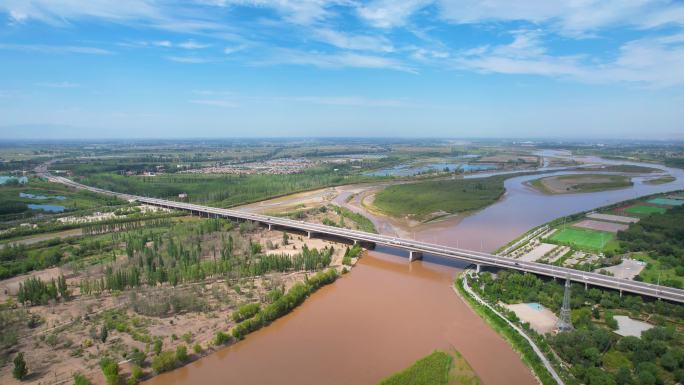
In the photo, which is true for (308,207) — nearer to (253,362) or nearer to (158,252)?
(158,252)

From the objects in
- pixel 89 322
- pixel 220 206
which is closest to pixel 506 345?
pixel 89 322

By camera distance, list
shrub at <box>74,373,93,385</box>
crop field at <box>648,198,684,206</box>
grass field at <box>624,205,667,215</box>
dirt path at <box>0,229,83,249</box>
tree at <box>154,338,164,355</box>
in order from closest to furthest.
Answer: shrub at <box>74,373,93,385</box> < tree at <box>154,338,164,355</box> < dirt path at <box>0,229,83,249</box> < grass field at <box>624,205,667,215</box> < crop field at <box>648,198,684,206</box>

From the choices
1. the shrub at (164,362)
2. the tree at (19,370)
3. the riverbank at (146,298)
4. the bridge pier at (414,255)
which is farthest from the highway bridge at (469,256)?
the tree at (19,370)

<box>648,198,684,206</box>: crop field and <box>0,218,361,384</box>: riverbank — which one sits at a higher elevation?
<box>648,198,684,206</box>: crop field

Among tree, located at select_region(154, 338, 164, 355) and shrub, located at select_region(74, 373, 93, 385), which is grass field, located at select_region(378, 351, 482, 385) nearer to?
tree, located at select_region(154, 338, 164, 355)

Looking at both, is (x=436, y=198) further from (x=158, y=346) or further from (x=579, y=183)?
(x=158, y=346)

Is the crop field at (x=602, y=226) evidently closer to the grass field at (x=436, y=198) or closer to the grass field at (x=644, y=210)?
the grass field at (x=644, y=210)

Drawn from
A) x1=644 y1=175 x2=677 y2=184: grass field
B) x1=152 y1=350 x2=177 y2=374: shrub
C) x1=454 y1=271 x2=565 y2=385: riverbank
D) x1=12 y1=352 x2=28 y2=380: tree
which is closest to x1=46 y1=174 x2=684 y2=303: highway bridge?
x1=454 y1=271 x2=565 y2=385: riverbank
